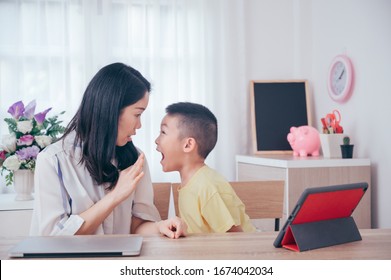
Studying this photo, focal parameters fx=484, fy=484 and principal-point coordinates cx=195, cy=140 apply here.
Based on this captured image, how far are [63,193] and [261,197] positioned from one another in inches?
29.5

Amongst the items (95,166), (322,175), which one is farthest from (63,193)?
(322,175)

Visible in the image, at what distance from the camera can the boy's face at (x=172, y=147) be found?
1756 millimetres

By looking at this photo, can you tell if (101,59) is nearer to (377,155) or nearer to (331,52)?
(331,52)

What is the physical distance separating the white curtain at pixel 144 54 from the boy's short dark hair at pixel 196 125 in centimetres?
161

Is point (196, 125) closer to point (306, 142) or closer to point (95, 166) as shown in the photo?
point (95, 166)

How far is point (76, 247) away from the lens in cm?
97

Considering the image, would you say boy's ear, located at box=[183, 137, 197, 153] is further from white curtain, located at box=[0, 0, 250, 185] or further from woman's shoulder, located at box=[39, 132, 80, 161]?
white curtain, located at box=[0, 0, 250, 185]

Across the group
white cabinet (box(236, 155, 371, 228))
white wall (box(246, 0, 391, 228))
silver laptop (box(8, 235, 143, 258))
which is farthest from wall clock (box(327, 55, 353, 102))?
silver laptop (box(8, 235, 143, 258))

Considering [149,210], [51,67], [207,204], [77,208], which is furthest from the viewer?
[51,67]

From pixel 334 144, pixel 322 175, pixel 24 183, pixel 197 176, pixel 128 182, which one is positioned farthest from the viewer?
pixel 334 144

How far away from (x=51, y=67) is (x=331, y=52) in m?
1.94

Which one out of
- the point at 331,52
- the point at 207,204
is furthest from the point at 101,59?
the point at 207,204

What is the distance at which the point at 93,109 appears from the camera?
4.74ft

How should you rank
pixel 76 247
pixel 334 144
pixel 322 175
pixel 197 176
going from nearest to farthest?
pixel 76 247 < pixel 197 176 < pixel 322 175 < pixel 334 144
